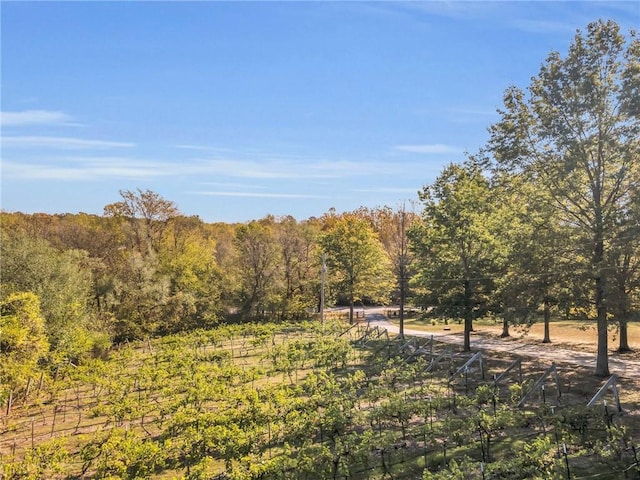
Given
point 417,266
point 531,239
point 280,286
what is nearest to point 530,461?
point 531,239

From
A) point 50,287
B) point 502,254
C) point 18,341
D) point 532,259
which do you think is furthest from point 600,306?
point 50,287

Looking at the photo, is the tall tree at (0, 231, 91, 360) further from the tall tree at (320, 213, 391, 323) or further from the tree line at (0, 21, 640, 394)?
the tall tree at (320, 213, 391, 323)

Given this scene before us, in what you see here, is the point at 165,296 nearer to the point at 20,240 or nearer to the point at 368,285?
the point at 20,240

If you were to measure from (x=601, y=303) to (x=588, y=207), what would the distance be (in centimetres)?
402

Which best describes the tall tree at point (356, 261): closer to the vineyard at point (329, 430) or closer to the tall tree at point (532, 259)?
the vineyard at point (329, 430)

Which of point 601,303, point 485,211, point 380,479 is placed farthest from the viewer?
point 485,211

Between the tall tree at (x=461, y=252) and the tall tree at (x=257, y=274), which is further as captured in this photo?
the tall tree at (x=257, y=274)

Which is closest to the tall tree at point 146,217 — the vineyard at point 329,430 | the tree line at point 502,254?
the tree line at point 502,254

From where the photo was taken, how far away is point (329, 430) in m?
12.5

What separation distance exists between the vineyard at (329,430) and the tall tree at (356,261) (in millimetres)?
20595

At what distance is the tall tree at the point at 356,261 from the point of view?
41.6 m

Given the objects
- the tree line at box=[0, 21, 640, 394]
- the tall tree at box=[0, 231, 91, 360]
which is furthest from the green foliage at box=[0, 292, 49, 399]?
the tall tree at box=[0, 231, 91, 360]

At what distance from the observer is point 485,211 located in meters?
25.8

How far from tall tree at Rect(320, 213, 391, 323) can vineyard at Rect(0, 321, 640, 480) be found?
2059 centimetres
